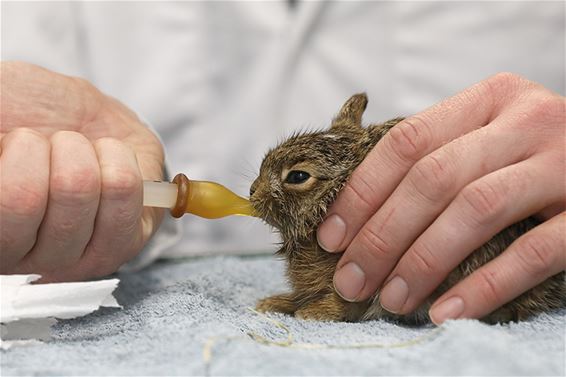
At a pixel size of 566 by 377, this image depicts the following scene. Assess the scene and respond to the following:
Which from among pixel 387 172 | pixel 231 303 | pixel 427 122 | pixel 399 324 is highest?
pixel 427 122

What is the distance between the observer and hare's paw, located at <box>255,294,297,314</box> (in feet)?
4.43

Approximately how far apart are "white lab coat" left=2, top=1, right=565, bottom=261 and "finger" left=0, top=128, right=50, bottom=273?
0.89 m

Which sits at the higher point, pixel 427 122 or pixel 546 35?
pixel 546 35

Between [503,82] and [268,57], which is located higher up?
[503,82]

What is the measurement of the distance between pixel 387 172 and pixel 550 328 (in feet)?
1.28

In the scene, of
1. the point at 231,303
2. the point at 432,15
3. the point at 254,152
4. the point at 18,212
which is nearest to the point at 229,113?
the point at 254,152

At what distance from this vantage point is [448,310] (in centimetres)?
113

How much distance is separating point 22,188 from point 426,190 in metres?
0.70

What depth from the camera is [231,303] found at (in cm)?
137

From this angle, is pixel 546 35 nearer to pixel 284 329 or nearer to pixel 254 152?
pixel 254 152

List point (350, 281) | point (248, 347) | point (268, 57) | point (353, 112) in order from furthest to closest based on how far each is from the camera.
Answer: point (268, 57) < point (353, 112) < point (350, 281) < point (248, 347)

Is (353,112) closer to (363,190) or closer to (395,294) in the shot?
(363,190)

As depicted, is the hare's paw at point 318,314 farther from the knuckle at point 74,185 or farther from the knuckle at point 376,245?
the knuckle at point 74,185

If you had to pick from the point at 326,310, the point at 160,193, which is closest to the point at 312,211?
the point at 326,310
